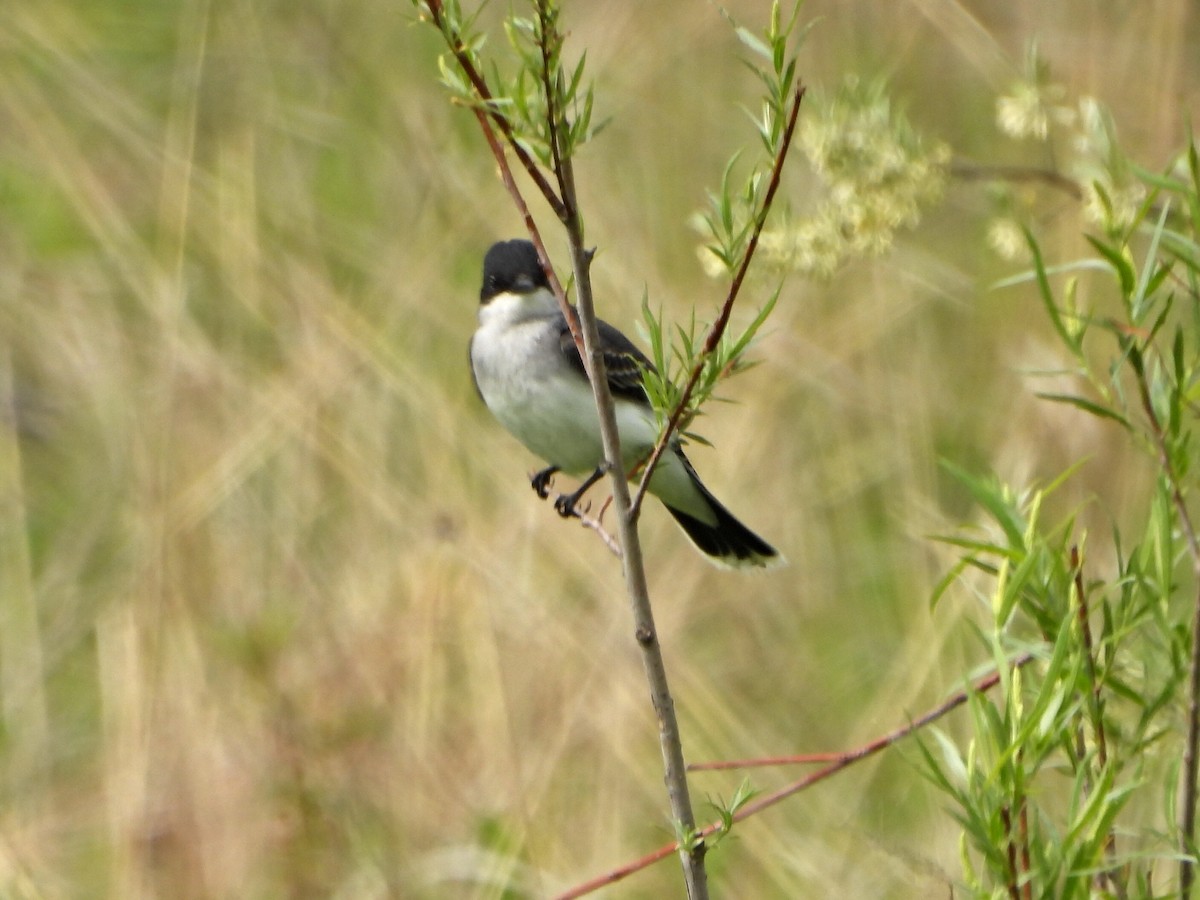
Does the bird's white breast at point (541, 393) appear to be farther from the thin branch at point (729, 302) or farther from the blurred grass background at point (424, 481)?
the thin branch at point (729, 302)

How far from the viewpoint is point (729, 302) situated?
162 centimetres

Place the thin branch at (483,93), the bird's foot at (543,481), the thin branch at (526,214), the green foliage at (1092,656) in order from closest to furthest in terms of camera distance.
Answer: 1. the green foliage at (1092,656)
2. the thin branch at (483,93)
3. the thin branch at (526,214)
4. the bird's foot at (543,481)

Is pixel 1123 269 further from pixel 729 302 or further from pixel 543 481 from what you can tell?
pixel 543 481

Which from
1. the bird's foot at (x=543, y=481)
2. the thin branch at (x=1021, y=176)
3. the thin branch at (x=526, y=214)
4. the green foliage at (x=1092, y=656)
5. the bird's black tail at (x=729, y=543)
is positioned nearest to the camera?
the green foliage at (x=1092, y=656)

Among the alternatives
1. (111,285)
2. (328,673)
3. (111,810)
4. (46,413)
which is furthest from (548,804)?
(46,413)

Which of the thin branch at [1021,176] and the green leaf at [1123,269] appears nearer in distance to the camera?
the green leaf at [1123,269]

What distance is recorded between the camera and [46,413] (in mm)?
6719

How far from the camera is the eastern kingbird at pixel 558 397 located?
4.37m

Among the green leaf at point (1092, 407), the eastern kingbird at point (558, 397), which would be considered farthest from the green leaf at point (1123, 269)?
the eastern kingbird at point (558, 397)

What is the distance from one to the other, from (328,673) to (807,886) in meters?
1.53

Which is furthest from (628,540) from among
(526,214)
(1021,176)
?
(1021,176)

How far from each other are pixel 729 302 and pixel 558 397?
9.17 feet

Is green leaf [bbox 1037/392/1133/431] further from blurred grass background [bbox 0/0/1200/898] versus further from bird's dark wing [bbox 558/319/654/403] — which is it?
blurred grass background [bbox 0/0/1200/898]

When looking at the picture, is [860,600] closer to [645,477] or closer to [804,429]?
[804,429]
